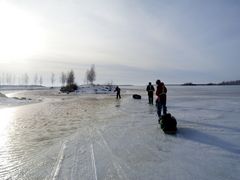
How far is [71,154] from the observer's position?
7.50 m

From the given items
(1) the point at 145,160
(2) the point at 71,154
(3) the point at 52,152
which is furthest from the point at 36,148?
(1) the point at 145,160

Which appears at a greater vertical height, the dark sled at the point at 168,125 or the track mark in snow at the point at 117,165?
the dark sled at the point at 168,125

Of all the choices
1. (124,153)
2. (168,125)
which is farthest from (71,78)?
(124,153)

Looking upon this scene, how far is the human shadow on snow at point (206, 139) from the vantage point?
7.61 metres

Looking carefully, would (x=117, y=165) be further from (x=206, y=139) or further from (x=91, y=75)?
(x=91, y=75)

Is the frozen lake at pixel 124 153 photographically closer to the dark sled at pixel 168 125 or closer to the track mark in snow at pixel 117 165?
the track mark in snow at pixel 117 165

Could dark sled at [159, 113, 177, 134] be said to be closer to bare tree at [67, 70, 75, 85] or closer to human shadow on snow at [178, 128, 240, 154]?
human shadow on snow at [178, 128, 240, 154]

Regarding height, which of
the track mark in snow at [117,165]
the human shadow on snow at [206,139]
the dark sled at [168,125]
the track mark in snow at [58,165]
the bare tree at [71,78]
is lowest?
the track mark in snow at [58,165]

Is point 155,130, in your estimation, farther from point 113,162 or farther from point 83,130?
point 113,162

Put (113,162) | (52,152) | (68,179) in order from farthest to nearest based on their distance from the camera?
1. (52,152)
2. (113,162)
3. (68,179)

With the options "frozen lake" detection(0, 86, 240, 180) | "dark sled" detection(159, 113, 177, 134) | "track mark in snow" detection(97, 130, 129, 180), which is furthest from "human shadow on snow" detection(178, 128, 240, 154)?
"track mark in snow" detection(97, 130, 129, 180)

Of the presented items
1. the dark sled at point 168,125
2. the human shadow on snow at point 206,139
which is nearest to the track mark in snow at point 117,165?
the dark sled at point 168,125

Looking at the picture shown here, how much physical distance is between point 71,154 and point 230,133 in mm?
5451

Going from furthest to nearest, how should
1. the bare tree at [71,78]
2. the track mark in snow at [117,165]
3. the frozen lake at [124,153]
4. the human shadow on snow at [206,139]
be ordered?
the bare tree at [71,78] → the human shadow on snow at [206,139] → the frozen lake at [124,153] → the track mark in snow at [117,165]
